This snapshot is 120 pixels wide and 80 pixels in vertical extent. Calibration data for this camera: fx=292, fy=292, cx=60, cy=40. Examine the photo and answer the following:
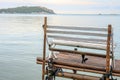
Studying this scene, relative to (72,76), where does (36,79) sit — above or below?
below

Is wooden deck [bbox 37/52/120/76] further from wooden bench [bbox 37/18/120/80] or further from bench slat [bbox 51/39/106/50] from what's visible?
bench slat [bbox 51/39/106/50]

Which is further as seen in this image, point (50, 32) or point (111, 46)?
point (50, 32)

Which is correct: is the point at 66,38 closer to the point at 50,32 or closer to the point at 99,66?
the point at 50,32

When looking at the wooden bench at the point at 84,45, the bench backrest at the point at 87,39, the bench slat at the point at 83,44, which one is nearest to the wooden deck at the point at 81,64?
the wooden bench at the point at 84,45

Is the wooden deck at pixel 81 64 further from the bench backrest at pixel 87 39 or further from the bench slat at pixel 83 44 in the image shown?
the bench slat at pixel 83 44

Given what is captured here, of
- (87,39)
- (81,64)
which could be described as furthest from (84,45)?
(81,64)

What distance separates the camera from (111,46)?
6902 mm

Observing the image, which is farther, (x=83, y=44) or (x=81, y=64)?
(x=81, y=64)

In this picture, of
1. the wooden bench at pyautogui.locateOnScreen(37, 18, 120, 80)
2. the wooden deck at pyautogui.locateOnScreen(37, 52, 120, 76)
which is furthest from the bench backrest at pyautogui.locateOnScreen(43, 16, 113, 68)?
the wooden deck at pyautogui.locateOnScreen(37, 52, 120, 76)

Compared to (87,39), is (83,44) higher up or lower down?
lower down

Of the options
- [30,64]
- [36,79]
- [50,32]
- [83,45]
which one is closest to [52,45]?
[50,32]

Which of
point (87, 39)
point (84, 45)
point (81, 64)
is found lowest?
point (81, 64)

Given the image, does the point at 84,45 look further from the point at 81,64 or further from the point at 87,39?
the point at 81,64

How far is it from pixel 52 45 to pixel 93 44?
1.17 m
